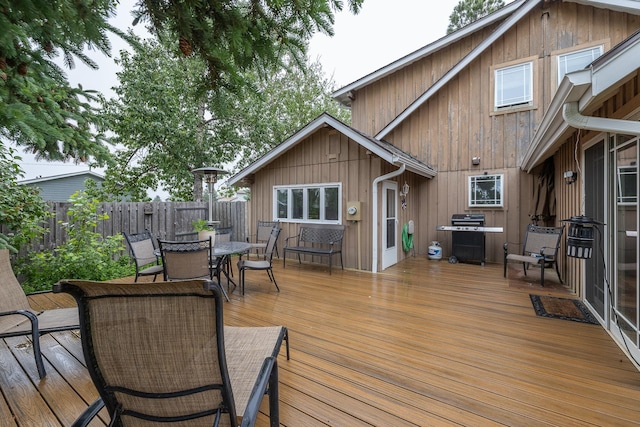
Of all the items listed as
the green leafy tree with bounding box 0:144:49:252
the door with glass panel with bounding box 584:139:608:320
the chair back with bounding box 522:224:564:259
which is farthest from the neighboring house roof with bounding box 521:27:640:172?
the green leafy tree with bounding box 0:144:49:252

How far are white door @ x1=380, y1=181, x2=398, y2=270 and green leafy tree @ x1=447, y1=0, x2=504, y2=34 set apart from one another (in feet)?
49.2

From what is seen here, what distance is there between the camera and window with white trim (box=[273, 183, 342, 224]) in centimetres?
660

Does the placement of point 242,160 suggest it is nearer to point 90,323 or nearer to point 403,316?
point 403,316

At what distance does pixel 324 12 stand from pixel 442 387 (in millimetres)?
2632

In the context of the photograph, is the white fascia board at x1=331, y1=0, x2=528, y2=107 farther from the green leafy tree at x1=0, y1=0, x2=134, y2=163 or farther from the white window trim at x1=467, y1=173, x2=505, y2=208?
the green leafy tree at x1=0, y1=0, x2=134, y2=163

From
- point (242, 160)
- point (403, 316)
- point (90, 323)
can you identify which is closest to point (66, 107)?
point (90, 323)

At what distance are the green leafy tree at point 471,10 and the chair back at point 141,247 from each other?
1900 centimetres

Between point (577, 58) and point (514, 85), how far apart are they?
1.23 m

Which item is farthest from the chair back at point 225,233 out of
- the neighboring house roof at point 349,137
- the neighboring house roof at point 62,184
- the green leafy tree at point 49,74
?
the neighboring house roof at point 62,184

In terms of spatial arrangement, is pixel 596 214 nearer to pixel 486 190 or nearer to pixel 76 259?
pixel 486 190

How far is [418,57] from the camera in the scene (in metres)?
8.92

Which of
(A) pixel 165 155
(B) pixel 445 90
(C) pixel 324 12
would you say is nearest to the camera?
(C) pixel 324 12

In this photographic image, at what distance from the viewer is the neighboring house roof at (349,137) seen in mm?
5409

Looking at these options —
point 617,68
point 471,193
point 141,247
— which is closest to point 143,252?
point 141,247
